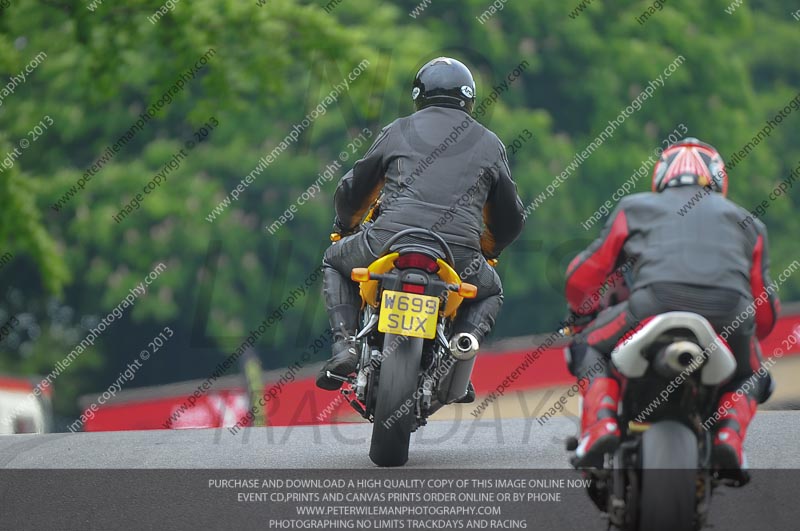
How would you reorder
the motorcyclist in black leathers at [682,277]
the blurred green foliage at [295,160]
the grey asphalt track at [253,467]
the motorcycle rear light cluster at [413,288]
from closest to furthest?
the motorcyclist in black leathers at [682,277] < the grey asphalt track at [253,467] < the motorcycle rear light cluster at [413,288] < the blurred green foliage at [295,160]

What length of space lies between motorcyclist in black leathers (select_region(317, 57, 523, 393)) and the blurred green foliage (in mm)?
14059

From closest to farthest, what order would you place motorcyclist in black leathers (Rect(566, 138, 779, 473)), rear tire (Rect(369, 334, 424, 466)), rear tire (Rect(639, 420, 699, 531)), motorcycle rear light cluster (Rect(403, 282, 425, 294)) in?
rear tire (Rect(639, 420, 699, 531)) → motorcyclist in black leathers (Rect(566, 138, 779, 473)) → rear tire (Rect(369, 334, 424, 466)) → motorcycle rear light cluster (Rect(403, 282, 425, 294))

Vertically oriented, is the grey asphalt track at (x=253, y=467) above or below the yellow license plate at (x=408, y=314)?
below

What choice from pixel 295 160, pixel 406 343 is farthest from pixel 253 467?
pixel 295 160

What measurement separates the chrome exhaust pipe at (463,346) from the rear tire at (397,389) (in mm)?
289

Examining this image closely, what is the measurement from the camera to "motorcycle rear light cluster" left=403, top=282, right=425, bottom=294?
8453mm

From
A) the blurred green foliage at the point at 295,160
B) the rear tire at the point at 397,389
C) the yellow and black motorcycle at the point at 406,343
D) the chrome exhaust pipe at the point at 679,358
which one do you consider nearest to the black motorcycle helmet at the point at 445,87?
the yellow and black motorcycle at the point at 406,343

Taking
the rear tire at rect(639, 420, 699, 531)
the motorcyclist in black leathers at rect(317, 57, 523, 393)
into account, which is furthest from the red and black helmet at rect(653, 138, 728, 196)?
the motorcyclist in black leathers at rect(317, 57, 523, 393)

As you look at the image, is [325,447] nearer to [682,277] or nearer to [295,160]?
[682,277]

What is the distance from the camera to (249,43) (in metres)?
17.2

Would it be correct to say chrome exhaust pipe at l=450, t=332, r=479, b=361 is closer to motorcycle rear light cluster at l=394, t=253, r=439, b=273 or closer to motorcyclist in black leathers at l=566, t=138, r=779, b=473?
motorcycle rear light cluster at l=394, t=253, r=439, b=273

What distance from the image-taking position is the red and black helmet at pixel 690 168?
6617 mm

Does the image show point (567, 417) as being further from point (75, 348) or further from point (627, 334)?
point (75, 348)

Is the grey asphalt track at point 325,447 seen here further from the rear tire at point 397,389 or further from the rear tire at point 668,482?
the rear tire at point 668,482
